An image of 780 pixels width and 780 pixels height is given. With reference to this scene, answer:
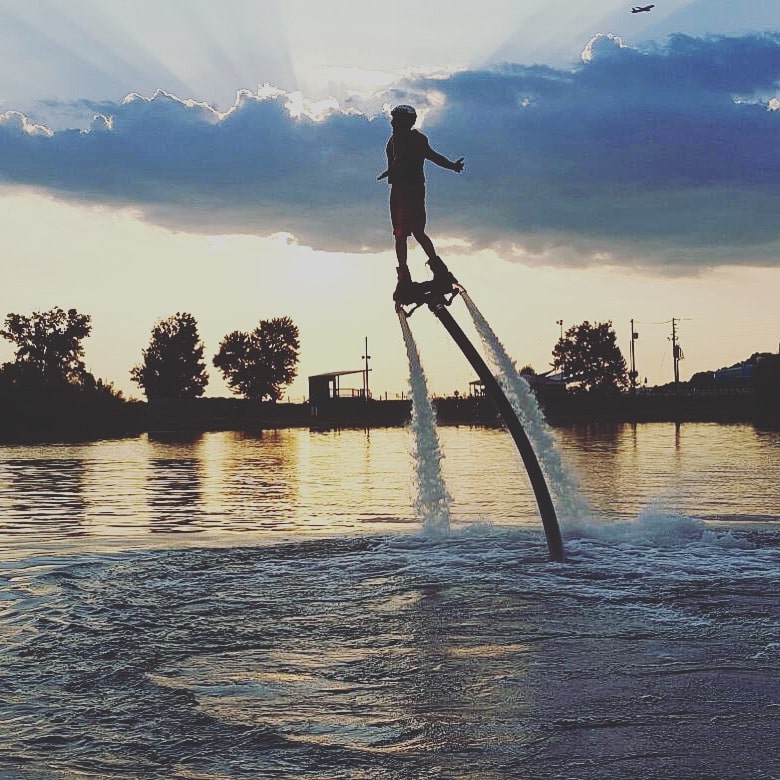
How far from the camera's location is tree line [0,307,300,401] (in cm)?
13850

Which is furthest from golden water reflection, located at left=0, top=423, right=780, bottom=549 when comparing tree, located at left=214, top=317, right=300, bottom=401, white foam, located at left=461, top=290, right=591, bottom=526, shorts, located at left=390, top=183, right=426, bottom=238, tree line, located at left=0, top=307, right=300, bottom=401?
tree, located at left=214, top=317, right=300, bottom=401

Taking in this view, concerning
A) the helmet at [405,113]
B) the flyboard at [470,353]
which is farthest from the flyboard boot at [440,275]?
the helmet at [405,113]

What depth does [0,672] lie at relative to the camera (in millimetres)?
9516

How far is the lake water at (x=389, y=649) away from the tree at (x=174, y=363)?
129 meters

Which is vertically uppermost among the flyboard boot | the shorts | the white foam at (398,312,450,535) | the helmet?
the helmet

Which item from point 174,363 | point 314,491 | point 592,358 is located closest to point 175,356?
point 174,363

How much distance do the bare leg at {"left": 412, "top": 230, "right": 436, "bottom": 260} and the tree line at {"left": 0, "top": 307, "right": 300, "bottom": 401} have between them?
96431mm

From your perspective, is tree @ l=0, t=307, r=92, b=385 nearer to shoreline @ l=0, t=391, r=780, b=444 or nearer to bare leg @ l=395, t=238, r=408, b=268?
shoreline @ l=0, t=391, r=780, b=444

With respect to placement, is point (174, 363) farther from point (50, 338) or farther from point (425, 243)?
point (425, 243)

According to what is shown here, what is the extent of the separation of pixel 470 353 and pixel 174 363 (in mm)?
137782

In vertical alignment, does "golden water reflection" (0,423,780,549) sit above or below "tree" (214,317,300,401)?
below

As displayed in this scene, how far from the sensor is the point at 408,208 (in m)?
15.2

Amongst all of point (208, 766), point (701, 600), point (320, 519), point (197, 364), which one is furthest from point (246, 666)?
point (197, 364)

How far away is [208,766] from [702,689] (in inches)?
151
